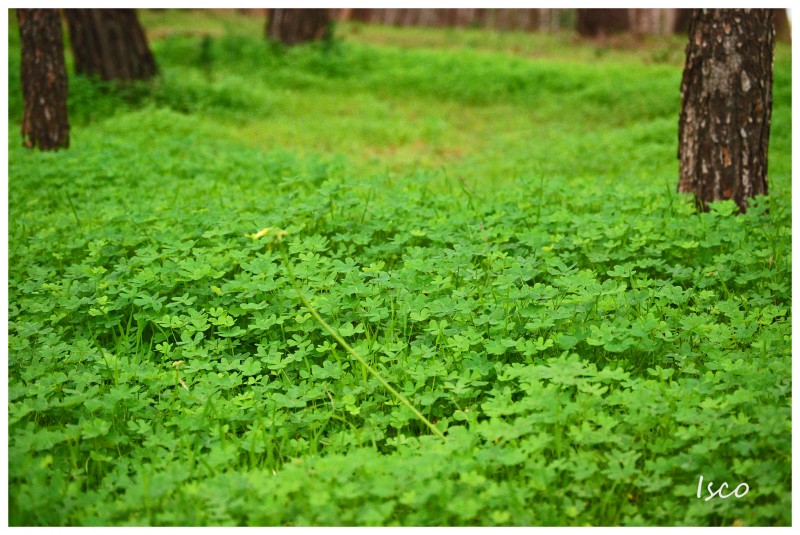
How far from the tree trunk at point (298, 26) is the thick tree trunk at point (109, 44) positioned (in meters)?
4.76

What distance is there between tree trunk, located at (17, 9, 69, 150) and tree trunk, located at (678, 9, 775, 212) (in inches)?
280

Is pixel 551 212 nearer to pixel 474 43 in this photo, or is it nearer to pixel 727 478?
pixel 727 478

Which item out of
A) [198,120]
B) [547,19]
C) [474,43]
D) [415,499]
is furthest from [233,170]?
[547,19]

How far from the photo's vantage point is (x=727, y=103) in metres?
5.52

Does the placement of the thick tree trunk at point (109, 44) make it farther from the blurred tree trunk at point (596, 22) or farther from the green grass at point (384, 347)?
the blurred tree trunk at point (596, 22)

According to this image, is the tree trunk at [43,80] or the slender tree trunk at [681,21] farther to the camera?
the slender tree trunk at [681,21]

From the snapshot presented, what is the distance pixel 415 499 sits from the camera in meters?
2.78

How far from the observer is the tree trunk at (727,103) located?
541 centimetres

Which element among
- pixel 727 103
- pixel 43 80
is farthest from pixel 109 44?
pixel 727 103

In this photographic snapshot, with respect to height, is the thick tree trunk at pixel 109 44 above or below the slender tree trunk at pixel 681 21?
below

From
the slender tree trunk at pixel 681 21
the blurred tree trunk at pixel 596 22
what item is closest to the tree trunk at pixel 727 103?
the blurred tree trunk at pixel 596 22

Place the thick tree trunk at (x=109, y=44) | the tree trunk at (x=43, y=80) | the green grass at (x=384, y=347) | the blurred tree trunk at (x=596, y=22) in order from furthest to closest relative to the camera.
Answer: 1. the blurred tree trunk at (x=596, y=22)
2. the thick tree trunk at (x=109, y=44)
3. the tree trunk at (x=43, y=80)
4. the green grass at (x=384, y=347)

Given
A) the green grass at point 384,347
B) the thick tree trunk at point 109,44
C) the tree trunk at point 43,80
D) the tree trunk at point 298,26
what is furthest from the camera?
the tree trunk at point 298,26

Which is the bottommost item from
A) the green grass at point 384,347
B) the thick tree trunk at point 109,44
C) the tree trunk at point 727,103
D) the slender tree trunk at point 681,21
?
the green grass at point 384,347
